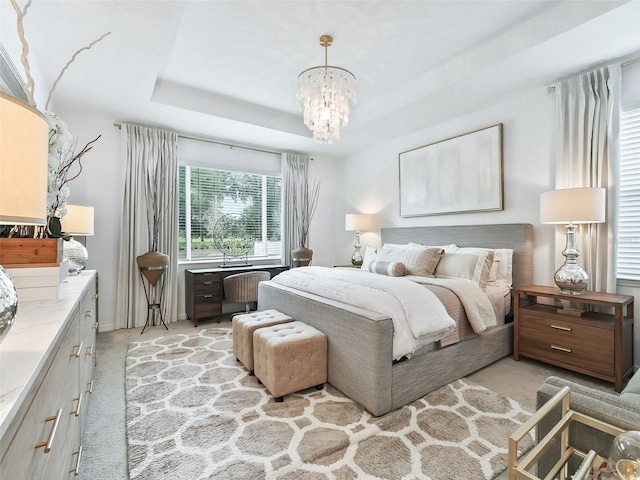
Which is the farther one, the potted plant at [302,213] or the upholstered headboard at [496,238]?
the potted plant at [302,213]

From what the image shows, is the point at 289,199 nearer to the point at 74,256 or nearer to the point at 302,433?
the point at 74,256

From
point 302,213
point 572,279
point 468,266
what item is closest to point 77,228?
point 302,213

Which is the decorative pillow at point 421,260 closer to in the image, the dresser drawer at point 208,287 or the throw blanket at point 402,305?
the throw blanket at point 402,305

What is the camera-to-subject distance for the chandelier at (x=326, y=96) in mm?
2582

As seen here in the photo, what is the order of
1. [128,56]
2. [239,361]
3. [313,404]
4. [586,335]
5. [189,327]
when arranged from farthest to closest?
[189,327]
[239,361]
[128,56]
[586,335]
[313,404]

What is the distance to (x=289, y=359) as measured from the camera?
213cm

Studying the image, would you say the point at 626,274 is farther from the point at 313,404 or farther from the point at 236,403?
the point at 236,403

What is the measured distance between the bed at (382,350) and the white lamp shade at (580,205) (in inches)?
23.8

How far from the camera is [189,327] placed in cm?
398

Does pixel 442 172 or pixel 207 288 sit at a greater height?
pixel 442 172

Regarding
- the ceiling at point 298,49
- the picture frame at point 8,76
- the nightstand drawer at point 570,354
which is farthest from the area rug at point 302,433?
the ceiling at point 298,49

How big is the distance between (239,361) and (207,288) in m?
1.57

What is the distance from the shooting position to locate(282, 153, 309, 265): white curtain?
17.3 feet

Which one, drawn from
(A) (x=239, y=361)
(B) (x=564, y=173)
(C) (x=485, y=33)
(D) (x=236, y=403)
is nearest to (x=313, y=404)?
(D) (x=236, y=403)
